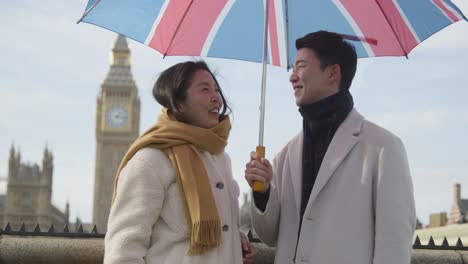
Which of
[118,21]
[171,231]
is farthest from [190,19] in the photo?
[171,231]

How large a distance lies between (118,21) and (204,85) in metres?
0.54

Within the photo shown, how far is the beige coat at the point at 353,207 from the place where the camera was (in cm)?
293

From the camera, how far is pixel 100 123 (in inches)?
3132

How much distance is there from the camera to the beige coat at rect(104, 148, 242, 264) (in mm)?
2893

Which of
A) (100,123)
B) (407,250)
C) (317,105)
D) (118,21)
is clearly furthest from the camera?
(100,123)

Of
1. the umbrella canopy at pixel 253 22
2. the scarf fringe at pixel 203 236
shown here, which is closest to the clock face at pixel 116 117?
the umbrella canopy at pixel 253 22

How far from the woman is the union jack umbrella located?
0.40 meters

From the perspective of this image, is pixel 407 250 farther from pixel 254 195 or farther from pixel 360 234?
pixel 254 195

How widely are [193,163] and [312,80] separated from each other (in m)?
0.54

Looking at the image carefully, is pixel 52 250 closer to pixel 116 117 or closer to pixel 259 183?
Answer: pixel 259 183

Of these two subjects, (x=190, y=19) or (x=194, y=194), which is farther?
(x=190, y=19)

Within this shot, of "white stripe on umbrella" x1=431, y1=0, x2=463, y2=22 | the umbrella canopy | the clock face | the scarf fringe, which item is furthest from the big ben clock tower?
the scarf fringe

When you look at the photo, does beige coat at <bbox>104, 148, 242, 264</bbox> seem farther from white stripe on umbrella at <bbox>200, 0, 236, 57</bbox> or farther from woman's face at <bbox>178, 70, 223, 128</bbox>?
white stripe on umbrella at <bbox>200, 0, 236, 57</bbox>

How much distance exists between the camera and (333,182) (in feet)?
10.1
